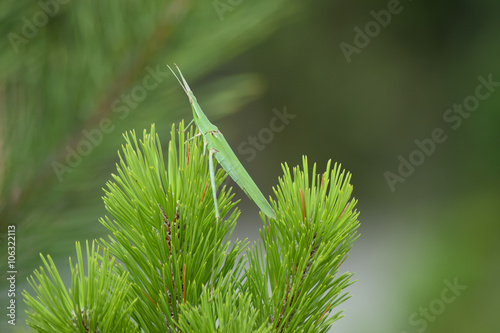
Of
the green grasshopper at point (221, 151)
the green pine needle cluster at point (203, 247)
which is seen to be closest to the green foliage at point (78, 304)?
the green pine needle cluster at point (203, 247)

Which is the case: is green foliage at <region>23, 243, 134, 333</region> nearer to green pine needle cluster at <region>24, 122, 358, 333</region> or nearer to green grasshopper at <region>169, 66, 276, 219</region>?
green pine needle cluster at <region>24, 122, 358, 333</region>

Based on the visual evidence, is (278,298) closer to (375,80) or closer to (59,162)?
(59,162)

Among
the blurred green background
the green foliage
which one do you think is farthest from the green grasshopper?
the green foliage

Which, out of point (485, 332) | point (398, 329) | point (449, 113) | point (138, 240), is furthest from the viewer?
point (449, 113)

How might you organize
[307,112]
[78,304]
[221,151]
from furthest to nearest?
[307,112] < [221,151] < [78,304]

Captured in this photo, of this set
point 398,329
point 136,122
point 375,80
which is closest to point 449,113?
point 375,80

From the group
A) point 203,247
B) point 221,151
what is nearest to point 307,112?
point 221,151

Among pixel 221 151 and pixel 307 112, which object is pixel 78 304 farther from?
pixel 307 112

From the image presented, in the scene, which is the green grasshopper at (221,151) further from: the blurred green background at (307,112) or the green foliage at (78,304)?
the green foliage at (78,304)
